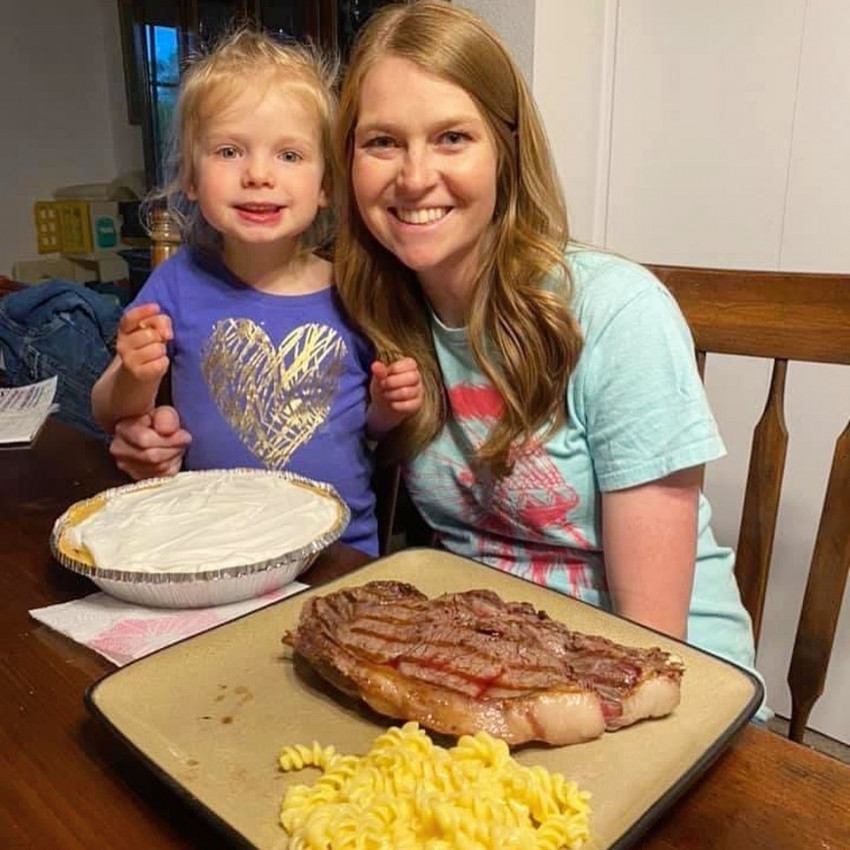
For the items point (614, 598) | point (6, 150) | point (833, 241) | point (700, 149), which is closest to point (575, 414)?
point (614, 598)

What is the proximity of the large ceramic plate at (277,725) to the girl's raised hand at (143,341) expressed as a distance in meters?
0.48

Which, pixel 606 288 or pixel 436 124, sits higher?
pixel 436 124

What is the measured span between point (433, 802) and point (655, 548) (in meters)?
0.52

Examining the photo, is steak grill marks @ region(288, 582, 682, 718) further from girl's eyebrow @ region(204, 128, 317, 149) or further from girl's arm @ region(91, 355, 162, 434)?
girl's eyebrow @ region(204, 128, 317, 149)

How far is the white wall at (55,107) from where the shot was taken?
14.5ft

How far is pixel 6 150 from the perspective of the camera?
4.49m

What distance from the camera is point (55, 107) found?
180 inches

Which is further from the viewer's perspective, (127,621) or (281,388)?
(281,388)

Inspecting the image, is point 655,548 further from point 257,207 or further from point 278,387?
point 257,207

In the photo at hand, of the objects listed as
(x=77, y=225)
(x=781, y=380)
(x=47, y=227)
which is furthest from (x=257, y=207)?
(x=47, y=227)

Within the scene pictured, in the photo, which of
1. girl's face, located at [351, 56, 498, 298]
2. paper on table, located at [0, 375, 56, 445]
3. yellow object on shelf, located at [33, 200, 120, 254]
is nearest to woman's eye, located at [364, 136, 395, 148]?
girl's face, located at [351, 56, 498, 298]

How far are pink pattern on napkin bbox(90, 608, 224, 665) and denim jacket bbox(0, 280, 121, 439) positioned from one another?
1.29 metres

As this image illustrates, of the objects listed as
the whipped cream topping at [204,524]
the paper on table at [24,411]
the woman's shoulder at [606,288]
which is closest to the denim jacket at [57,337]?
A: the paper on table at [24,411]

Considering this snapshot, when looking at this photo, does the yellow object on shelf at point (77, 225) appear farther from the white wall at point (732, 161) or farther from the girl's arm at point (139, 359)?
the girl's arm at point (139, 359)
